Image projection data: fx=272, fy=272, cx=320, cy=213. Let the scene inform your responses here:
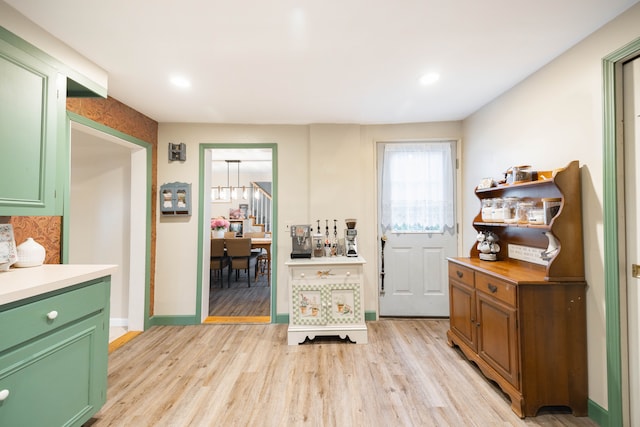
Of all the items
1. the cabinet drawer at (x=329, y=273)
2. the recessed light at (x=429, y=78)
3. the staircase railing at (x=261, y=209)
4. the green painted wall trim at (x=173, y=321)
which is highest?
the recessed light at (x=429, y=78)

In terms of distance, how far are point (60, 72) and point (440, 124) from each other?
3.53 metres

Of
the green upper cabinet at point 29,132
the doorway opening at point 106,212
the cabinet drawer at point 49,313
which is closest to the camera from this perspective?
the cabinet drawer at point 49,313

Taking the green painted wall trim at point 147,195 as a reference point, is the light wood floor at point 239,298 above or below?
below

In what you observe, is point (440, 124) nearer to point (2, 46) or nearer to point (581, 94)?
point (581, 94)

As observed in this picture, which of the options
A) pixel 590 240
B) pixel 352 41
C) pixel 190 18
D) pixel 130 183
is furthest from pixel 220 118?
pixel 590 240

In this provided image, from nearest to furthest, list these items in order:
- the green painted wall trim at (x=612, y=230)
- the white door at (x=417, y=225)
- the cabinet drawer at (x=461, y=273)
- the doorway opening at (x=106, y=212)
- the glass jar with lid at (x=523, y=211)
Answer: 1. the green painted wall trim at (x=612, y=230)
2. the glass jar with lid at (x=523, y=211)
3. the cabinet drawer at (x=461, y=273)
4. the doorway opening at (x=106, y=212)
5. the white door at (x=417, y=225)

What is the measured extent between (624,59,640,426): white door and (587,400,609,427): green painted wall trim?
0.11 metres

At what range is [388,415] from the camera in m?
1.75

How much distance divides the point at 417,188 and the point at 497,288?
1670 mm

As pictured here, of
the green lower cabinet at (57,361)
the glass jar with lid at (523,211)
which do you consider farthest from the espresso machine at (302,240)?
the glass jar with lid at (523,211)

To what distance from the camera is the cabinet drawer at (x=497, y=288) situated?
1786 mm

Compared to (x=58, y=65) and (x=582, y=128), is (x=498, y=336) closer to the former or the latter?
(x=582, y=128)

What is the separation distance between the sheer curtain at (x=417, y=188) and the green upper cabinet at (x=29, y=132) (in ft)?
9.75

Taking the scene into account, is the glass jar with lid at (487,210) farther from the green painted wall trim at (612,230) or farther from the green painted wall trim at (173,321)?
the green painted wall trim at (173,321)
